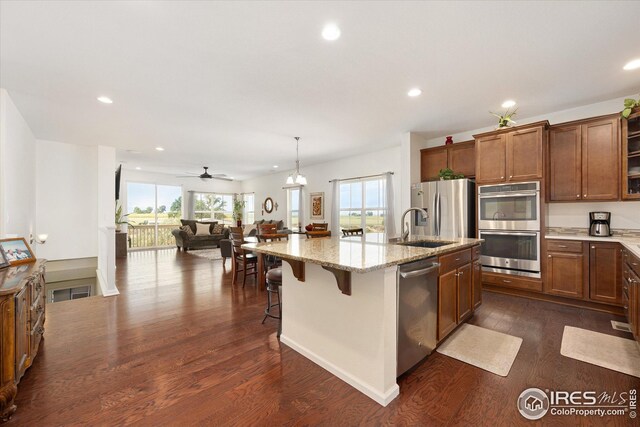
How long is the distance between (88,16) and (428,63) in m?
2.75

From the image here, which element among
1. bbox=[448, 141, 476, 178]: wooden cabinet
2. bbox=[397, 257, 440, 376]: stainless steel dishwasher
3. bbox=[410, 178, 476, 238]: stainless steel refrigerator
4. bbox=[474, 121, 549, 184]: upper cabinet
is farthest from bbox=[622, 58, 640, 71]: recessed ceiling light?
bbox=[397, 257, 440, 376]: stainless steel dishwasher

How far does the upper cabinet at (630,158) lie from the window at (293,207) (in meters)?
6.94

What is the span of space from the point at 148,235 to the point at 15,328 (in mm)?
8666

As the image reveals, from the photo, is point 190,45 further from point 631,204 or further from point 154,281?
point 631,204

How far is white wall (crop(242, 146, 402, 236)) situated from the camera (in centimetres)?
582

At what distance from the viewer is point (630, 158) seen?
3.23 m

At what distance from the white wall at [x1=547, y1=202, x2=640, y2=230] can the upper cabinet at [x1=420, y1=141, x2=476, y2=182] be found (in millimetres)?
1255

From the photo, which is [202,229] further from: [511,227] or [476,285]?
[511,227]

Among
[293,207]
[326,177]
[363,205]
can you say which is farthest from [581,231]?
[293,207]

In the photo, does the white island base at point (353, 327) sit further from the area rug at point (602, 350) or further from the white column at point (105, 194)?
the white column at point (105, 194)

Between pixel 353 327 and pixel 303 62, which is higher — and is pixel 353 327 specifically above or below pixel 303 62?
below

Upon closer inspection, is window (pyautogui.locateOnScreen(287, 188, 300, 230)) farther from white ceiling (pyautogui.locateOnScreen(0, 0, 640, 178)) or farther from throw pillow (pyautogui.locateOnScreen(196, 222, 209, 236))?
white ceiling (pyautogui.locateOnScreen(0, 0, 640, 178))

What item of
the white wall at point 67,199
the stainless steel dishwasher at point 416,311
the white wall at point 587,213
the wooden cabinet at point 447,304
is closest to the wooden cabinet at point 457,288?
the wooden cabinet at point 447,304

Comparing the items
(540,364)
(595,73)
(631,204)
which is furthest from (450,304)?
(631,204)
